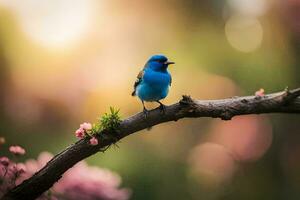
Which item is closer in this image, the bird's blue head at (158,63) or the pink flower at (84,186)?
the pink flower at (84,186)

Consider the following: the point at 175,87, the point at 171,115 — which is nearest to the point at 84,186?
the point at 171,115

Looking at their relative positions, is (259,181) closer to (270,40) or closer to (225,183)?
(225,183)

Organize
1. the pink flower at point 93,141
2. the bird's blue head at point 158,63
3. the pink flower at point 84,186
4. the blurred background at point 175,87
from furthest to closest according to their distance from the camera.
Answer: the blurred background at point 175,87, the bird's blue head at point 158,63, the pink flower at point 84,186, the pink flower at point 93,141

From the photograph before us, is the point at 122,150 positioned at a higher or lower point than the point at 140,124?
higher

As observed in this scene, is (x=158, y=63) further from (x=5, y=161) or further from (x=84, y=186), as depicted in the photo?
(x=5, y=161)

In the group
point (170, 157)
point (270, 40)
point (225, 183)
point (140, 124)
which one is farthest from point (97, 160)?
point (140, 124)

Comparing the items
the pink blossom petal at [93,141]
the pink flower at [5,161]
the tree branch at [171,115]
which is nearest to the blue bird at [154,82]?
the tree branch at [171,115]

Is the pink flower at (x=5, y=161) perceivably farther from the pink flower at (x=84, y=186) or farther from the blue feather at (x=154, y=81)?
the blue feather at (x=154, y=81)
